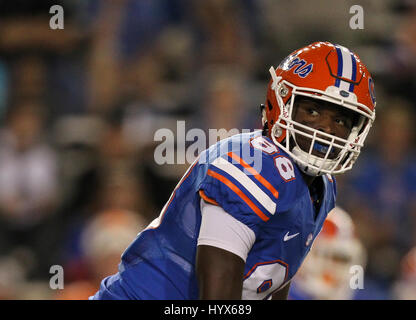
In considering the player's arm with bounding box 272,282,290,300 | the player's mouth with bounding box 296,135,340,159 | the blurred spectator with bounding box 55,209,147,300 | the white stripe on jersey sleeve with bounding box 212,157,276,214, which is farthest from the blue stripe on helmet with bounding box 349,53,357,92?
the blurred spectator with bounding box 55,209,147,300

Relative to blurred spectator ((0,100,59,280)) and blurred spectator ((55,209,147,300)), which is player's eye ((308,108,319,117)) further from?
blurred spectator ((0,100,59,280))

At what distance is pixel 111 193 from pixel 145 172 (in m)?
0.32

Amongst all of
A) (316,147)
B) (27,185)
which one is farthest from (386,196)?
(316,147)

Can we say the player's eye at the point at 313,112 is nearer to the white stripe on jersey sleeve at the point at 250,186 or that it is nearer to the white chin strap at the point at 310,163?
the white chin strap at the point at 310,163

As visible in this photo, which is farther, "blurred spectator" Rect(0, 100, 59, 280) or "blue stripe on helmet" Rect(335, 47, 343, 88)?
"blurred spectator" Rect(0, 100, 59, 280)

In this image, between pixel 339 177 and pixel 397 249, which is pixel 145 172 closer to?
pixel 339 177

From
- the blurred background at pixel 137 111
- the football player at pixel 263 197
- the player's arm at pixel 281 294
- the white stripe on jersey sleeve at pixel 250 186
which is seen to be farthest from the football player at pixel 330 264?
the white stripe on jersey sleeve at pixel 250 186

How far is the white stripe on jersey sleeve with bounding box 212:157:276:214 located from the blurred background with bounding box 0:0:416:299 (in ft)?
7.30

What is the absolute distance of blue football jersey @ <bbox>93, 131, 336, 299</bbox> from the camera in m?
2.20

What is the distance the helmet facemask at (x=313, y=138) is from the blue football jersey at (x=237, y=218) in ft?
0.18

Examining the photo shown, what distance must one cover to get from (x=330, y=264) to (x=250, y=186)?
183 cm

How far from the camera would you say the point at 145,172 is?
206 inches

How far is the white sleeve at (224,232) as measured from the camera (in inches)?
84.0

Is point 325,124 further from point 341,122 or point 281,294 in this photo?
point 281,294
